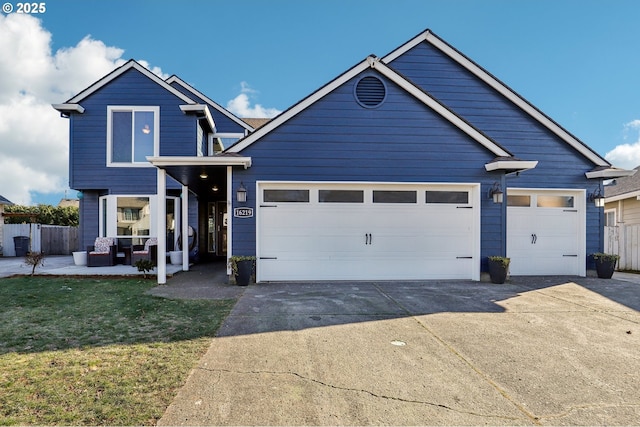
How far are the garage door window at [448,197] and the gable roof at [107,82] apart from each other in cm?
841

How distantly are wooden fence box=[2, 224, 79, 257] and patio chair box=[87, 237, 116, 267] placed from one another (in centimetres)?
737

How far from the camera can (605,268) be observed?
28.9ft

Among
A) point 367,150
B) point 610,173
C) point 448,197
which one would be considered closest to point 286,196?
point 367,150

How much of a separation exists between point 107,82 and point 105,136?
179 centimetres

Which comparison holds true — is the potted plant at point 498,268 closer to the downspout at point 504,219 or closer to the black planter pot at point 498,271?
the black planter pot at point 498,271

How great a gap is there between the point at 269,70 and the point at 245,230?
31.8 ft

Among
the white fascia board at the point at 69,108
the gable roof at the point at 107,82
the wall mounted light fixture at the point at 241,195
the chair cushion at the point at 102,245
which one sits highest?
the gable roof at the point at 107,82

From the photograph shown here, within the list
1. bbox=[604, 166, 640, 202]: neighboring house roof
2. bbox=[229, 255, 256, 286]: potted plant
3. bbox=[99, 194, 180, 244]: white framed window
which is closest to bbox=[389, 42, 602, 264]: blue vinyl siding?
bbox=[604, 166, 640, 202]: neighboring house roof

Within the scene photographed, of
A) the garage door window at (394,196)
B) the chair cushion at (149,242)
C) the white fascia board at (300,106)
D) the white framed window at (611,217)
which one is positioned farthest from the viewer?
the white framed window at (611,217)

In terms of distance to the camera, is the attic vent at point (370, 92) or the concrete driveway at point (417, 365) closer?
the concrete driveway at point (417, 365)

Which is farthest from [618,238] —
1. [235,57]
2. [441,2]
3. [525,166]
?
[235,57]

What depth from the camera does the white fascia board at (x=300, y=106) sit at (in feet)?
25.6

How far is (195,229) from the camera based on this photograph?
11.8 m

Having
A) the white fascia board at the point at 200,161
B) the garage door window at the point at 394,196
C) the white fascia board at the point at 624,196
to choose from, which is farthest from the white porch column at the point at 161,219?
the white fascia board at the point at 624,196
